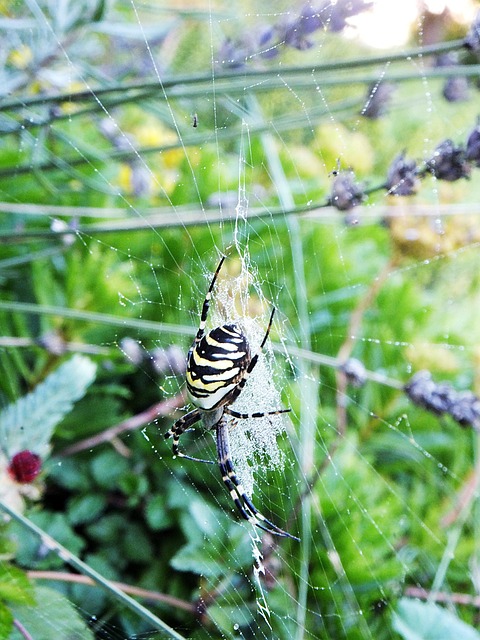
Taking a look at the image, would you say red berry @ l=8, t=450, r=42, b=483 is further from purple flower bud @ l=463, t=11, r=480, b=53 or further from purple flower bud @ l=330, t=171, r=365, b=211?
purple flower bud @ l=463, t=11, r=480, b=53

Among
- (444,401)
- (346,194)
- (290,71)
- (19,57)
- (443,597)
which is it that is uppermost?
(19,57)

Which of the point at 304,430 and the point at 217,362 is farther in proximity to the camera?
the point at 304,430

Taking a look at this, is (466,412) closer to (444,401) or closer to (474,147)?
(444,401)

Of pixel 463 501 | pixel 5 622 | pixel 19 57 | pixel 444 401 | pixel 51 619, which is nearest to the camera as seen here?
pixel 5 622

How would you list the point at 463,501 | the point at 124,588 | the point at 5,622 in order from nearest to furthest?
the point at 5,622 < the point at 124,588 < the point at 463,501

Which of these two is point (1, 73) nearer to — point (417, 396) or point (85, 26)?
point (85, 26)

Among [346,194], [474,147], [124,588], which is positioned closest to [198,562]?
[124,588]

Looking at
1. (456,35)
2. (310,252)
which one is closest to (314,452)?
(310,252)

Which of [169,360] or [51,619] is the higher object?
[169,360]
